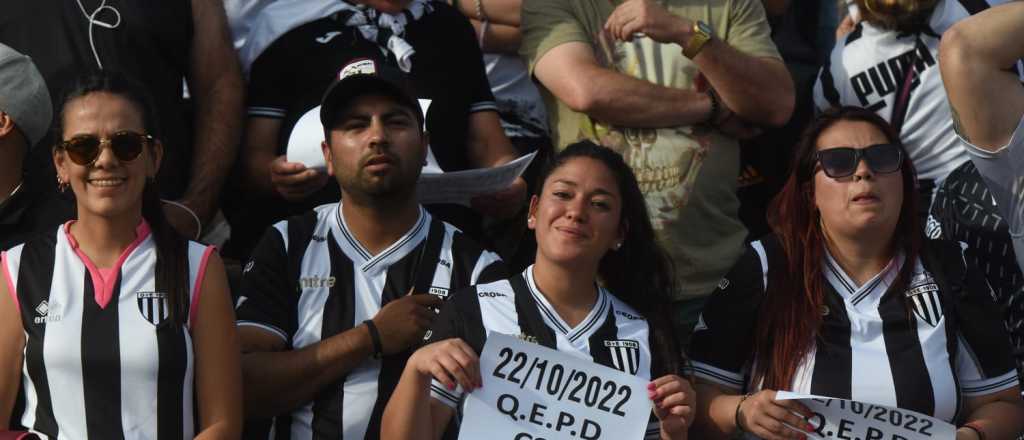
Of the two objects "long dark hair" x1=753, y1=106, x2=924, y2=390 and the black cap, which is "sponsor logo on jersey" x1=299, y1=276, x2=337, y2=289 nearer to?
the black cap

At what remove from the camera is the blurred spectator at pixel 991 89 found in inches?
170

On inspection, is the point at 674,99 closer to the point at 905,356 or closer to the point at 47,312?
the point at 905,356

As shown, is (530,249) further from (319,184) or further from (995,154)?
(995,154)

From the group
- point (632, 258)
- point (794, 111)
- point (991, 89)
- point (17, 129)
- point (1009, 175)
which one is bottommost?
point (632, 258)

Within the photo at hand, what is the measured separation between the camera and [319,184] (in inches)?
199

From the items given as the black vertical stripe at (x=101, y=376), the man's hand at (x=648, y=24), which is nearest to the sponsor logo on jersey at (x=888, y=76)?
the man's hand at (x=648, y=24)

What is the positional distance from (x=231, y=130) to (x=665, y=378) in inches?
76.9

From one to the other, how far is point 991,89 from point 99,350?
256 cm

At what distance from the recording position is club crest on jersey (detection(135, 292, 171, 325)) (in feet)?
13.0

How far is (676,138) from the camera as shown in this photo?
17.6 ft

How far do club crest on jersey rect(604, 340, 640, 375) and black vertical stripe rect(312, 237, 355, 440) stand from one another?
779mm

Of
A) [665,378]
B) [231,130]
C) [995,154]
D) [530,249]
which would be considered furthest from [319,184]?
[995,154]

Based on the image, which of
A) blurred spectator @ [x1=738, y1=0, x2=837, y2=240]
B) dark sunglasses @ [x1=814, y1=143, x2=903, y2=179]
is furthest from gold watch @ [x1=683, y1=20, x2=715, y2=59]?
dark sunglasses @ [x1=814, y1=143, x2=903, y2=179]

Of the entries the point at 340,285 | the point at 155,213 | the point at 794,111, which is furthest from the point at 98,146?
the point at 794,111
